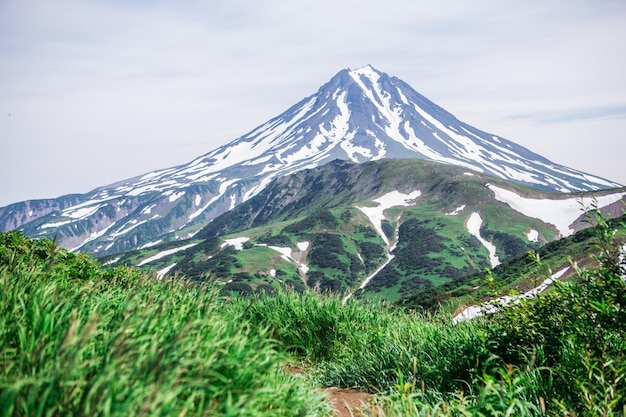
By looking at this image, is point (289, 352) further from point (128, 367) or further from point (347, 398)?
point (128, 367)

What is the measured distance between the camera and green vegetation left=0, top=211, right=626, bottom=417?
3.24 m

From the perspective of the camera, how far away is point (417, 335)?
8125 mm

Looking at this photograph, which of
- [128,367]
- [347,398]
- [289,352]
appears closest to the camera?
[128,367]

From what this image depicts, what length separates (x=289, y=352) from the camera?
9.09 metres

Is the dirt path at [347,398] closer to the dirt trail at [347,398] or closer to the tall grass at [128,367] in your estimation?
the dirt trail at [347,398]

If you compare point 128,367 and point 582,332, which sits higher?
point 128,367

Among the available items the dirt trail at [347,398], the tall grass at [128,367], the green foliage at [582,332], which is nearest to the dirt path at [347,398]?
the dirt trail at [347,398]

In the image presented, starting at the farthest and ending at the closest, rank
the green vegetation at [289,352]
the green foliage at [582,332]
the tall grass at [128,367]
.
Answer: the green foliage at [582,332] < the green vegetation at [289,352] < the tall grass at [128,367]

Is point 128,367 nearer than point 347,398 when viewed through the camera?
Yes

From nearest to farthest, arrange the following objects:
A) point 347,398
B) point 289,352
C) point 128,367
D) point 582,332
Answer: point 128,367 → point 582,332 → point 347,398 → point 289,352

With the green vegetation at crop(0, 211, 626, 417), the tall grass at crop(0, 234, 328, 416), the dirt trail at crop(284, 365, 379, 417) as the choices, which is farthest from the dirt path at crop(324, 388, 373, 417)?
the tall grass at crop(0, 234, 328, 416)

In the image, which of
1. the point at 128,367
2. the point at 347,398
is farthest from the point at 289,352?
the point at 128,367

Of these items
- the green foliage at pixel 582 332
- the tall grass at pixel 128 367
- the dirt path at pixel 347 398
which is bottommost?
the dirt path at pixel 347 398

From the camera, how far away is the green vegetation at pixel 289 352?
3.24 meters
